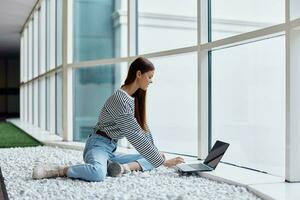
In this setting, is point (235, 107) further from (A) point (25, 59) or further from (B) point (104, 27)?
(A) point (25, 59)

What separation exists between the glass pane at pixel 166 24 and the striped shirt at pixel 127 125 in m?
1.51

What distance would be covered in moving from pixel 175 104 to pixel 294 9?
224 centimetres

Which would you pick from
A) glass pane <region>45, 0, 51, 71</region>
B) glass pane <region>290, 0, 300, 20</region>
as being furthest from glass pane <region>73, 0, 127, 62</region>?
glass pane <region>290, 0, 300, 20</region>

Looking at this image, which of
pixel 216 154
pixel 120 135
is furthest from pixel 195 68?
pixel 120 135

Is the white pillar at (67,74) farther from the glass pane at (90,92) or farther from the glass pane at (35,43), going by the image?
the glass pane at (35,43)

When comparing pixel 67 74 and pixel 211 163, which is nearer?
pixel 211 163

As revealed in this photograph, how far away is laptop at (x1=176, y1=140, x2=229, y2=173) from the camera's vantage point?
11.0 feet

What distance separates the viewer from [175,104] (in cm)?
488

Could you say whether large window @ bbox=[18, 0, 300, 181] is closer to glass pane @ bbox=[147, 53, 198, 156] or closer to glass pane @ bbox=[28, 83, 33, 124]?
glass pane @ bbox=[147, 53, 198, 156]

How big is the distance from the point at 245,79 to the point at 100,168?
153 cm

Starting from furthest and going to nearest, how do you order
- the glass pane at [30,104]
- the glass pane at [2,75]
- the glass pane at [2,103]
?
the glass pane at [2,103] → the glass pane at [2,75] → the glass pane at [30,104]

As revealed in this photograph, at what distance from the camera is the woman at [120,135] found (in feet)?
10.2

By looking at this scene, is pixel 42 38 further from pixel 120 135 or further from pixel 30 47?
pixel 120 135

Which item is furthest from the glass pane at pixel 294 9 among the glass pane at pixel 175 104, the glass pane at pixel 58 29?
the glass pane at pixel 58 29
